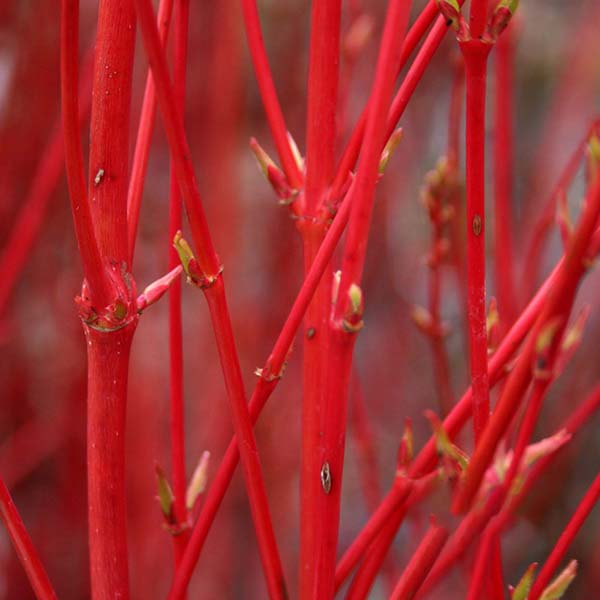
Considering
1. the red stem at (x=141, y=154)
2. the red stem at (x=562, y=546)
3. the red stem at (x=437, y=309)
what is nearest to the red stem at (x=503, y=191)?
the red stem at (x=437, y=309)

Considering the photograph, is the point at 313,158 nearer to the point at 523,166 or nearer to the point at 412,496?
the point at 412,496

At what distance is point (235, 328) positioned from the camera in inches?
68.6

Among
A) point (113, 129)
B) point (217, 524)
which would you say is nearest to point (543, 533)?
point (217, 524)

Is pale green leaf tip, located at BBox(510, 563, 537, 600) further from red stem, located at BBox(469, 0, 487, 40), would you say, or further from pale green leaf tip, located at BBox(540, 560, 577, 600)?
red stem, located at BBox(469, 0, 487, 40)

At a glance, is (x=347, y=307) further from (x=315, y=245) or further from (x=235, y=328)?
(x=235, y=328)

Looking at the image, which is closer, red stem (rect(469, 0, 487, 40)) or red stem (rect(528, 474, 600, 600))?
red stem (rect(469, 0, 487, 40))

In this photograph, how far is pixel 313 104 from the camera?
1.98 ft

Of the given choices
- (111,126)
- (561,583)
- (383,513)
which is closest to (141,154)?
(111,126)

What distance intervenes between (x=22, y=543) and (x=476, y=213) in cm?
37

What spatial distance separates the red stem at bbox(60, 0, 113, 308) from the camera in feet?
1.49

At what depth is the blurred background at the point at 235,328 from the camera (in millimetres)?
1550

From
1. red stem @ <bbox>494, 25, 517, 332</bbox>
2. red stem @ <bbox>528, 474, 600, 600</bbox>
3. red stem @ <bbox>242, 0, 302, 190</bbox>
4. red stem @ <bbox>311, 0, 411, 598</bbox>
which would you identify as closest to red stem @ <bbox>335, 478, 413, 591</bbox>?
red stem @ <bbox>311, 0, 411, 598</bbox>

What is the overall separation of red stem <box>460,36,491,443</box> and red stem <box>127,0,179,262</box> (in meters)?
0.22

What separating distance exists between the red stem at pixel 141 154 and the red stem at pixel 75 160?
42 millimetres
